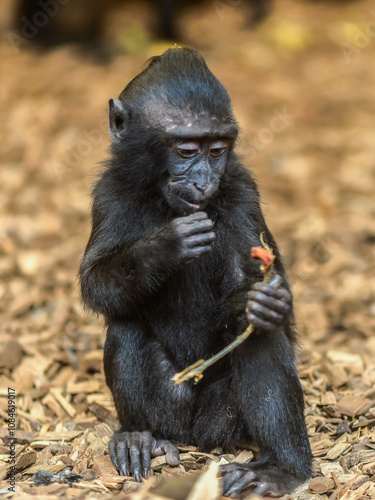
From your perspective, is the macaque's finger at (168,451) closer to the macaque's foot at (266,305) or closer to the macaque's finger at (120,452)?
the macaque's finger at (120,452)

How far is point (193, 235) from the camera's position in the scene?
504 centimetres

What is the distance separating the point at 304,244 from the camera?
10383 mm

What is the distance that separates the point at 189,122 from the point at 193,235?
884 millimetres

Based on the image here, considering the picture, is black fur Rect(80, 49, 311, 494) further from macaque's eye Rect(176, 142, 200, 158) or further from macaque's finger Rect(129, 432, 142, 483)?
macaque's finger Rect(129, 432, 142, 483)

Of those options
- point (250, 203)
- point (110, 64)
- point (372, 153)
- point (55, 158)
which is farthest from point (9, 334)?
point (110, 64)

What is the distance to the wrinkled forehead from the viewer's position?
17.5ft

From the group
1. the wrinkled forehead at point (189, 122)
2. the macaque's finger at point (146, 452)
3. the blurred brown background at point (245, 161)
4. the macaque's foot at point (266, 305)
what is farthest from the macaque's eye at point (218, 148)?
the macaque's finger at point (146, 452)

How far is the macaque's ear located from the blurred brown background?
496 millimetres

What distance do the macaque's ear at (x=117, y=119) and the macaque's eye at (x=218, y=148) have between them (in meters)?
0.79

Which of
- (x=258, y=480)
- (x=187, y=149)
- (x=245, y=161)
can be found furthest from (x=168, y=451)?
(x=245, y=161)

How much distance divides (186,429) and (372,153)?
7.74 meters

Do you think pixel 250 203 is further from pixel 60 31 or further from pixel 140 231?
pixel 60 31

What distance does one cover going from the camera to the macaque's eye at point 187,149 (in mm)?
5383

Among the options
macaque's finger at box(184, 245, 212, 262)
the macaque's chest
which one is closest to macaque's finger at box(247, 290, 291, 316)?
macaque's finger at box(184, 245, 212, 262)
